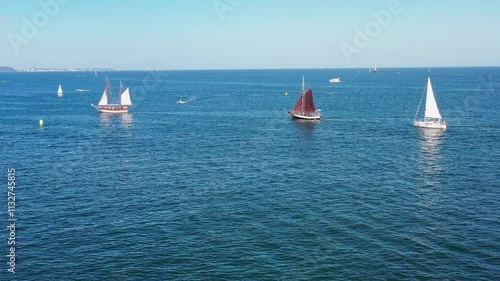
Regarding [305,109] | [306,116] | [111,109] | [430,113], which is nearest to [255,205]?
[430,113]

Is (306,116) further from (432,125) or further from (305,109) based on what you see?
(432,125)

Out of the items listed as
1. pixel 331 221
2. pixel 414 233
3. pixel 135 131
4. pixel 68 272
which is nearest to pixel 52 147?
pixel 135 131

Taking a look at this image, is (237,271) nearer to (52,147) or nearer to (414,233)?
(414,233)

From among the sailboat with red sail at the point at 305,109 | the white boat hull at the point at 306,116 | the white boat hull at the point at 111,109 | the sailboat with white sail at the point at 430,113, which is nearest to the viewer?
the sailboat with white sail at the point at 430,113

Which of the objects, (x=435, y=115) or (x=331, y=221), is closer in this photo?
(x=331, y=221)

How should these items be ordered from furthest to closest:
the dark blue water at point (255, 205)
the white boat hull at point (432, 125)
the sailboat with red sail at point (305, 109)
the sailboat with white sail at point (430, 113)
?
1. the sailboat with red sail at point (305, 109)
2. the sailboat with white sail at point (430, 113)
3. the white boat hull at point (432, 125)
4. the dark blue water at point (255, 205)

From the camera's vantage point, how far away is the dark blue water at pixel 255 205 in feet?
171

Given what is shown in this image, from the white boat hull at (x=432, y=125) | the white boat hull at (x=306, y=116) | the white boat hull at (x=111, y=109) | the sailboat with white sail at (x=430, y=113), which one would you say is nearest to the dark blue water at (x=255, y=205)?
the white boat hull at (x=432, y=125)

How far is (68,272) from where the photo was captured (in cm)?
5031

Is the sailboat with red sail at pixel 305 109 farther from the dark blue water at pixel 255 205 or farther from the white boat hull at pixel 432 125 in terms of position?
the white boat hull at pixel 432 125

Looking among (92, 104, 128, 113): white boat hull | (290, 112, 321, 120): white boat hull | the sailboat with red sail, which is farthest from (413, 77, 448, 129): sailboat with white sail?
(92, 104, 128, 113): white boat hull

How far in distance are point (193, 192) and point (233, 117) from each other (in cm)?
9804

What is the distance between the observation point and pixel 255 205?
2815 inches

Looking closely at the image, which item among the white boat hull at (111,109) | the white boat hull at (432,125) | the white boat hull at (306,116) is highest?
the white boat hull at (111,109)
